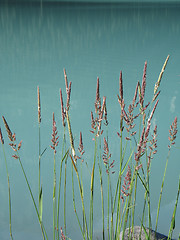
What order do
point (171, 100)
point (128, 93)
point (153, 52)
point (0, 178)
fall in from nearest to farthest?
point (0, 178) < point (171, 100) < point (128, 93) < point (153, 52)

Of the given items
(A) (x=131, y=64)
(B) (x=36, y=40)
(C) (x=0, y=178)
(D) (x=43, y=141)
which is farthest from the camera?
(B) (x=36, y=40)

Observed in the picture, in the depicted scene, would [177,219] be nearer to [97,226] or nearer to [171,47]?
[97,226]

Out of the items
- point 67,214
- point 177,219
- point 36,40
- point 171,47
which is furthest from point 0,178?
point 36,40

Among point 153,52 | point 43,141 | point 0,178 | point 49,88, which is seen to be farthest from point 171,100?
point 153,52

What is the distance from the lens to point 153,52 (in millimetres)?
13945

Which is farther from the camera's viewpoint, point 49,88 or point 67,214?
point 49,88

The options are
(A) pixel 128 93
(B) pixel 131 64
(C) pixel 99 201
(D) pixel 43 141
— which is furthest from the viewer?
(B) pixel 131 64

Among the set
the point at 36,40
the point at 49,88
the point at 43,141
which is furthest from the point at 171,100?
the point at 36,40

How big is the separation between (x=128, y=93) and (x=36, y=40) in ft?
32.9

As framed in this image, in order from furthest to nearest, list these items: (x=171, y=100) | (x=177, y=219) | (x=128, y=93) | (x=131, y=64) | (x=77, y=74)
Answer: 1. (x=131, y=64)
2. (x=77, y=74)
3. (x=128, y=93)
4. (x=171, y=100)
5. (x=177, y=219)

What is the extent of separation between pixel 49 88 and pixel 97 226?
549 centimetres

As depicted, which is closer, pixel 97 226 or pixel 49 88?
pixel 97 226

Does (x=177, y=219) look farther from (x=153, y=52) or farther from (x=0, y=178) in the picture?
(x=153, y=52)

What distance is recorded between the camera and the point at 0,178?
413 centimetres
